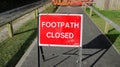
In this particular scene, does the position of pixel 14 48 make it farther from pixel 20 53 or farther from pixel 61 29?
pixel 61 29

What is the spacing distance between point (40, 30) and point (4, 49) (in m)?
2.92

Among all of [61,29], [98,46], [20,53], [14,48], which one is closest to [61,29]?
[61,29]

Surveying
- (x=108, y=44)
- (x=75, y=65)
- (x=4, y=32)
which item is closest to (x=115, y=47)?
(x=108, y=44)

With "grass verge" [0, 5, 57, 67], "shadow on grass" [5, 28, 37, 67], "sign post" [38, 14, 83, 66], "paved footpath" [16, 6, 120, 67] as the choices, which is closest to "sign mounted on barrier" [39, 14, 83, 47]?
"sign post" [38, 14, 83, 66]

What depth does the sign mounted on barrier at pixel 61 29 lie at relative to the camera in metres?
6.26

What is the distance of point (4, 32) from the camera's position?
12.5 m

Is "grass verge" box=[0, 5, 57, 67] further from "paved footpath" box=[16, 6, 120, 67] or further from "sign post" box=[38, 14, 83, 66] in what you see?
"sign post" box=[38, 14, 83, 66]

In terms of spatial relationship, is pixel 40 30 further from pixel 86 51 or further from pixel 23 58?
pixel 86 51

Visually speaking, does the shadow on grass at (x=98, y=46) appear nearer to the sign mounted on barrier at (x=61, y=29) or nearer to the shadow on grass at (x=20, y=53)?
the sign mounted on barrier at (x=61, y=29)

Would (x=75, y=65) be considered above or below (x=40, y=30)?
below

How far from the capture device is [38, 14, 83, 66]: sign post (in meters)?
6.26

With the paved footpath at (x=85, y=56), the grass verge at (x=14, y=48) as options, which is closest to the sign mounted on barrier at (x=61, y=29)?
the paved footpath at (x=85, y=56)

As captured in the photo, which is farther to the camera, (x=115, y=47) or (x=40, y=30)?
(x=115, y=47)

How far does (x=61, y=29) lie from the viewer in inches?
251
